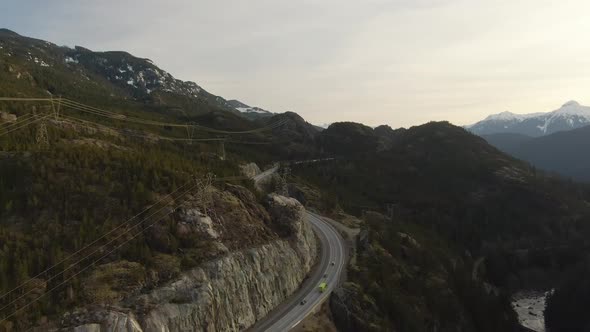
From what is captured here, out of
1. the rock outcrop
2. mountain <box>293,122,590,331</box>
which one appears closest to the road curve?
the rock outcrop

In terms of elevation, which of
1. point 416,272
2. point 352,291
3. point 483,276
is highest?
point 352,291

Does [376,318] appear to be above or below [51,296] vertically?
below

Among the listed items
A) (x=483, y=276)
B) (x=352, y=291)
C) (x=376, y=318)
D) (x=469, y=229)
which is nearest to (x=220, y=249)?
(x=352, y=291)

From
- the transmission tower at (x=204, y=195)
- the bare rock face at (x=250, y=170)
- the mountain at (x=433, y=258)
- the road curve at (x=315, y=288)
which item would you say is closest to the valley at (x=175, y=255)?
the road curve at (x=315, y=288)

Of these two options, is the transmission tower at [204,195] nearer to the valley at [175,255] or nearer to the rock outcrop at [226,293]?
the valley at [175,255]

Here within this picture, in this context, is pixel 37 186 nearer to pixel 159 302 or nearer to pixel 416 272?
pixel 159 302

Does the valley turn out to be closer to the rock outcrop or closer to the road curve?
the rock outcrop
